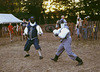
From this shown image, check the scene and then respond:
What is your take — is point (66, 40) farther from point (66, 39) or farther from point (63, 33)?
point (63, 33)

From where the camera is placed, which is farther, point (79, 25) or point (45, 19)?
point (45, 19)

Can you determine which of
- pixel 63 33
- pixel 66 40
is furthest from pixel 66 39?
pixel 63 33

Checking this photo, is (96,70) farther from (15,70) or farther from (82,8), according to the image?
(82,8)

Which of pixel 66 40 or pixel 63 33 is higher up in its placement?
pixel 63 33

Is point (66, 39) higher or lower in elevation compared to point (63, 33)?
lower

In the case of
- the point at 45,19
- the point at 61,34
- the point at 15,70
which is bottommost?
the point at 45,19

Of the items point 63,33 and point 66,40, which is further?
point 66,40

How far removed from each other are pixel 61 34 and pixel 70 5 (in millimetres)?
32091

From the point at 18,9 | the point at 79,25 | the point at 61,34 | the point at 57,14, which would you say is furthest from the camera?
the point at 18,9

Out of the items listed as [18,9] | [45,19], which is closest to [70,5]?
[45,19]

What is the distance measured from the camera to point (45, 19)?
124 ft

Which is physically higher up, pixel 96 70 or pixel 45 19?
pixel 96 70

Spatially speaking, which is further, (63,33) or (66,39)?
(66,39)

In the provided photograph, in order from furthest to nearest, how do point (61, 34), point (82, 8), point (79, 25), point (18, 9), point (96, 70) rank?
point (18, 9), point (82, 8), point (79, 25), point (61, 34), point (96, 70)
